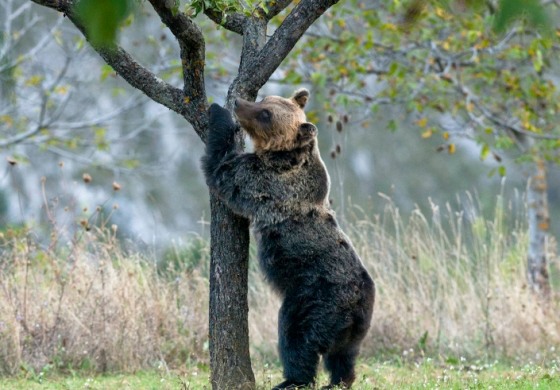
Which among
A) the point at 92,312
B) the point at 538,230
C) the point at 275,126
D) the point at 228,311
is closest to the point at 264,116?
the point at 275,126

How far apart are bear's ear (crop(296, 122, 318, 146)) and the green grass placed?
1.73 m

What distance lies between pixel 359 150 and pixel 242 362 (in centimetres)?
2410

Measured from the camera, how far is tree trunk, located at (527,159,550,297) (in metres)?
9.91

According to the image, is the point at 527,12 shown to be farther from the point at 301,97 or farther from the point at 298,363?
the point at 301,97

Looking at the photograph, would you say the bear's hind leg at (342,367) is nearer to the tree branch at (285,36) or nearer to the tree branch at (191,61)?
the tree branch at (191,61)

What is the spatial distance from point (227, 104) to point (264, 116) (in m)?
0.31

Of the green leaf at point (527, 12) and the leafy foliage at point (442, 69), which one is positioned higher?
the leafy foliage at point (442, 69)

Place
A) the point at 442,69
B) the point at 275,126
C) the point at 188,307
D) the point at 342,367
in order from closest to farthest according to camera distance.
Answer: the point at 342,367 < the point at 275,126 < the point at 188,307 < the point at 442,69

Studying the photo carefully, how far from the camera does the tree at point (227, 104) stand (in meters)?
5.26

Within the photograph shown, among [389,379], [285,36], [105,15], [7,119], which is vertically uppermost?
[7,119]

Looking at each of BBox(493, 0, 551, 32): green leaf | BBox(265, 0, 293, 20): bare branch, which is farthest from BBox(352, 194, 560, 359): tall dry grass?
BBox(493, 0, 551, 32): green leaf

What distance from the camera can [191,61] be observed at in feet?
17.4

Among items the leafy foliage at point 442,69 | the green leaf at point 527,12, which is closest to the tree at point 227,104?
the green leaf at point 527,12

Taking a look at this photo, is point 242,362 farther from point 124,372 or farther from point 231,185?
point 124,372
